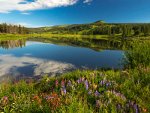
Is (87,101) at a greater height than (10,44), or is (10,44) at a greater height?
(87,101)

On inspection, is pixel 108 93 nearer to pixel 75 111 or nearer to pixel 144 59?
pixel 75 111

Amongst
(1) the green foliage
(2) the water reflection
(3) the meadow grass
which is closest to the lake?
(1) the green foliage

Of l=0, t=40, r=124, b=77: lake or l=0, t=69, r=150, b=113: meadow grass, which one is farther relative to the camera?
l=0, t=40, r=124, b=77: lake

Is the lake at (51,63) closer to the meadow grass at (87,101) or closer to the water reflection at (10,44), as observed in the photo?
the meadow grass at (87,101)

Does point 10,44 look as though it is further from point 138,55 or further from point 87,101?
point 87,101

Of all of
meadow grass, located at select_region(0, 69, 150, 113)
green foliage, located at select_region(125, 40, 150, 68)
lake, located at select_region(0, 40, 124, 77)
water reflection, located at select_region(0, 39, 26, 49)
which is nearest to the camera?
meadow grass, located at select_region(0, 69, 150, 113)

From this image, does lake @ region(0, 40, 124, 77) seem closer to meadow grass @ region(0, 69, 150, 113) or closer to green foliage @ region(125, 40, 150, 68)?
green foliage @ region(125, 40, 150, 68)

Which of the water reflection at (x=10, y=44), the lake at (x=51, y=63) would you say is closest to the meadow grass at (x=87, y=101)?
the lake at (x=51, y=63)

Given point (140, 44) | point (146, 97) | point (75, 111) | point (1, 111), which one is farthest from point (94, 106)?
point (140, 44)

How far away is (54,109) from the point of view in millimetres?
5535

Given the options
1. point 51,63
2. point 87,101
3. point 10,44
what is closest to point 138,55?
point 87,101

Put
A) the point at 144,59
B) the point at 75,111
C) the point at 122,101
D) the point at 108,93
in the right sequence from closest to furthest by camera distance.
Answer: the point at 75,111 < the point at 122,101 < the point at 108,93 < the point at 144,59

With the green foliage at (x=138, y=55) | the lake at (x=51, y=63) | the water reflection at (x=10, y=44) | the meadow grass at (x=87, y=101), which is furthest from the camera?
the water reflection at (x=10, y=44)

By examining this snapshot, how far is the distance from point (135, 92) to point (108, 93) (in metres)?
1.20
